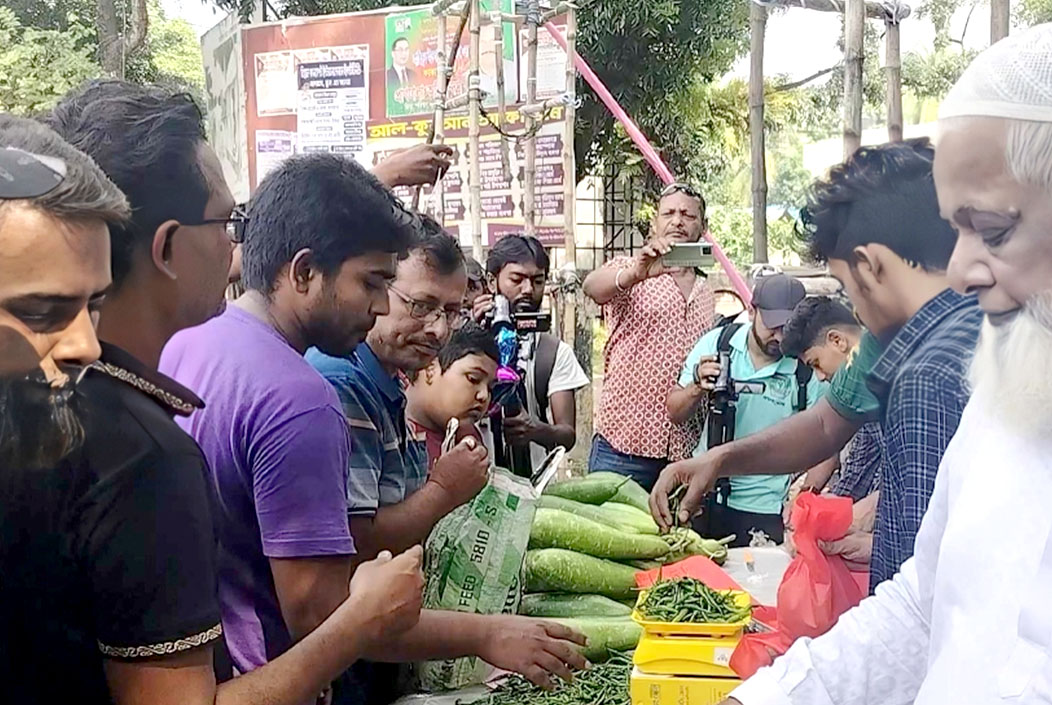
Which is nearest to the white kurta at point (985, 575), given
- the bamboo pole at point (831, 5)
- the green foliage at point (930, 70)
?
the bamboo pole at point (831, 5)

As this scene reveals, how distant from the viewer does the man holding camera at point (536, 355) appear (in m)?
4.02

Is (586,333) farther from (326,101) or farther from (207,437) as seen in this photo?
(207,437)

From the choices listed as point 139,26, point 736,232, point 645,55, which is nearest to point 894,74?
point 645,55

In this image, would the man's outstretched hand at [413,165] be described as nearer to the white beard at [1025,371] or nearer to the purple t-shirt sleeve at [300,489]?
the purple t-shirt sleeve at [300,489]

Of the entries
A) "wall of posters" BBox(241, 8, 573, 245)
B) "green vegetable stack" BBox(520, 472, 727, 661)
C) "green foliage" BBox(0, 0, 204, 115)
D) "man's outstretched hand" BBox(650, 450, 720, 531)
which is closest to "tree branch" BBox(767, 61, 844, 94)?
"wall of posters" BBox(241, 8, 573, 245)

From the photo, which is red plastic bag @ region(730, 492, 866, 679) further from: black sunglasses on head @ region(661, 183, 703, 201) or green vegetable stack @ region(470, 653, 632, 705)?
black sunglasses on head @ region(661, 183, 703, 201)

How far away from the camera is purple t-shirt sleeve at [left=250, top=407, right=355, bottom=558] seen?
Answer: 159 cm

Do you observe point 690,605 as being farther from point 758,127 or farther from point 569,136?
point 758,127

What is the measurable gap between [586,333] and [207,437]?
17.0 ft

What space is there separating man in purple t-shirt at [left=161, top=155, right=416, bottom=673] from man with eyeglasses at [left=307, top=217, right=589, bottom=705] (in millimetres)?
228

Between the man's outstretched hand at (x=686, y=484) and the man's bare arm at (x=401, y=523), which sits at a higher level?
the man's bare arm at (x=401, y=523)

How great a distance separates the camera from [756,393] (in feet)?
13.2

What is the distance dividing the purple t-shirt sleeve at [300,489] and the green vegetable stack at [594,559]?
1.17m

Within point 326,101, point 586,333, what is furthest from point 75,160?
point 326,101
